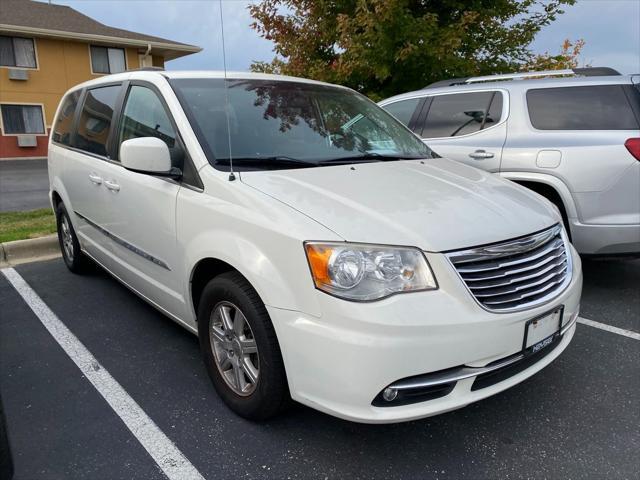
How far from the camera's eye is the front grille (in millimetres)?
2156

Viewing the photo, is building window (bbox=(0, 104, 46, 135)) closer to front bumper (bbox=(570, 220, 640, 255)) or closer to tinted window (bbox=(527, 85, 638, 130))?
tinted window (bbox=(527, 85, 638, 130))

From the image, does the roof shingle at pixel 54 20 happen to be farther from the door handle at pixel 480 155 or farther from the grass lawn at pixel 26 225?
the door handle at pixel 480 155

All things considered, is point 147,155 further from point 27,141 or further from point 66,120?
point 27,141

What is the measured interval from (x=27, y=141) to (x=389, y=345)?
2466cm

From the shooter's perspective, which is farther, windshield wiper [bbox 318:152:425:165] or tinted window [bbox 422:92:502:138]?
tinted window [bbox 422:92:502:138]

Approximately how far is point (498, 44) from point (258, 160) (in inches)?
256

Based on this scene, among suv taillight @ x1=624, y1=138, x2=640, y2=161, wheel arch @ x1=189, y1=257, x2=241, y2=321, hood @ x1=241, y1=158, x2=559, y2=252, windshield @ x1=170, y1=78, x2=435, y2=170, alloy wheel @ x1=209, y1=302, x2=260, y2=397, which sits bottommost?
alloy wheel @ x1=209, y1=302, x2=260, y2=397

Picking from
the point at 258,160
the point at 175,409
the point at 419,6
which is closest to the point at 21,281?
the point at 175,409

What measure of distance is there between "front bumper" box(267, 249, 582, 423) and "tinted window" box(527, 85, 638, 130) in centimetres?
276

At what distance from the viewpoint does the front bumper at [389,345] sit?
1972 millimetres

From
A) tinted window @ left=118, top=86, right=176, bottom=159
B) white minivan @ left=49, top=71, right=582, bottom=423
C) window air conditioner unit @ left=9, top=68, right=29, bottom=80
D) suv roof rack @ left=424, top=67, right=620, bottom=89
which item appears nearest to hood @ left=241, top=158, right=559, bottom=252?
white minivan @ left=49, top=71, right=582, bottom=423

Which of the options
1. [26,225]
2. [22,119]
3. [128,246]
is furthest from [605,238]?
[22,119]

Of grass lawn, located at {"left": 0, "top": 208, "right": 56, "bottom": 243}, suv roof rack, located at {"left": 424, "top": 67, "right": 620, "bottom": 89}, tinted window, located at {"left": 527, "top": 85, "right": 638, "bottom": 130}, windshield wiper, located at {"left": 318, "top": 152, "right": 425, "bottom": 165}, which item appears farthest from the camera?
grass lawn, located at {"left": 0, "top": 208, "right": 56, "bottom": 243}

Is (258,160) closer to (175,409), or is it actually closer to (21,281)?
(175,409)
